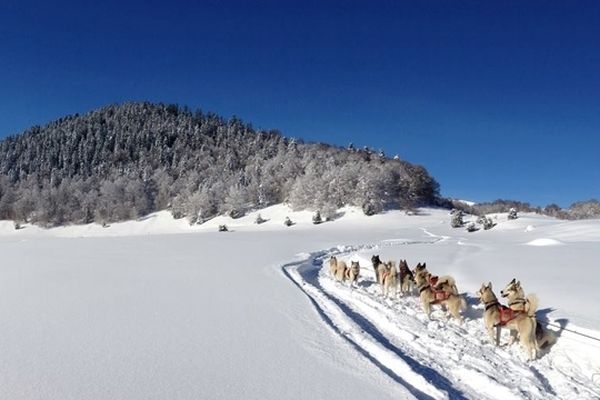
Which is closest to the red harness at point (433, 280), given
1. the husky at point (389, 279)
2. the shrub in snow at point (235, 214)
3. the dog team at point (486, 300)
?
the dog team at point (486, 300)

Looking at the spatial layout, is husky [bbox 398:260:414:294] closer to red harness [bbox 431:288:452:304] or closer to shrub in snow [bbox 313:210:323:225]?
red harness [bbox 431:288:452:304]

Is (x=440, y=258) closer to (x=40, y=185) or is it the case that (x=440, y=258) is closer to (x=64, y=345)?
(x=64, y=345)

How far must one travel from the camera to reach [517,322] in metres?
8.07

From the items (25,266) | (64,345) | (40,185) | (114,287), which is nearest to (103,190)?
(40,185)

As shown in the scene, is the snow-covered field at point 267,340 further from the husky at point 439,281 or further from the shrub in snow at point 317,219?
the shrub in snow at point 317,219

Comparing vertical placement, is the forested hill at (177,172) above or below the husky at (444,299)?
above

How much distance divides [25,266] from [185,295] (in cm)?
973

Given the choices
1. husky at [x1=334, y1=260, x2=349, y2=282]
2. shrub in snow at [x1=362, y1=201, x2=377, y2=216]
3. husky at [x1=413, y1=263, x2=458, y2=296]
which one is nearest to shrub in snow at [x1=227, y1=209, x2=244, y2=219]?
shrub in snow at [x1=362, y1=201, x2=377, y2=216]

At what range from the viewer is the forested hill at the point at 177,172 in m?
76.1

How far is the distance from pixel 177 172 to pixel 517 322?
99.4 m

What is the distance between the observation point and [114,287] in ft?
41.6

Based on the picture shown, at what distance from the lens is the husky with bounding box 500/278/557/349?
7.82 metres

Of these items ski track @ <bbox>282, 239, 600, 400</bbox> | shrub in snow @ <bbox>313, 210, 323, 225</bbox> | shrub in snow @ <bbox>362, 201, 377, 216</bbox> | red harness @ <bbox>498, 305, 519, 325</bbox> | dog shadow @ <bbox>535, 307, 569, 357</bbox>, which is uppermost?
shrub in snow @ <bbox>362, 201, 377, 216</bbox>

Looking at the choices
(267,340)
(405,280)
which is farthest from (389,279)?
(267,340)
